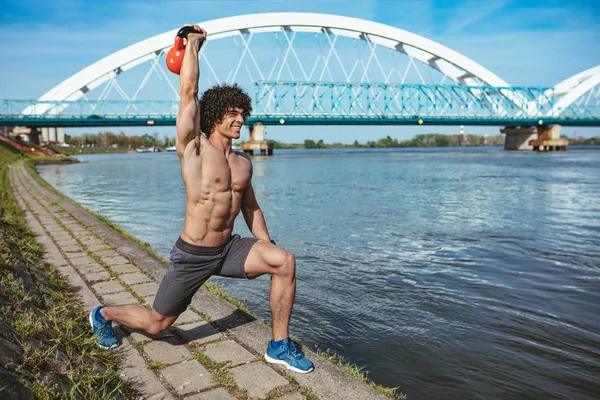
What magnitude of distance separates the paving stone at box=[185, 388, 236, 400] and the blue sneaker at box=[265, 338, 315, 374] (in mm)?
440

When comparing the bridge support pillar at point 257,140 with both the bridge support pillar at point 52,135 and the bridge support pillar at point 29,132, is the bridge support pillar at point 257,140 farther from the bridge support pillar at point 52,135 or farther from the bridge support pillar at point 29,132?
the bridge support pillar at point 52,135

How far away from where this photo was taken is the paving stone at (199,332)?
11.9 ft

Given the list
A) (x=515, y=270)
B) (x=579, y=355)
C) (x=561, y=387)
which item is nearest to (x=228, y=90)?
(x=561, y=387)

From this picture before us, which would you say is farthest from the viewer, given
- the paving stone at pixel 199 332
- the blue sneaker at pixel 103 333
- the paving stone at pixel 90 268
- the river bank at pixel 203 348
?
the paving stone at pixel 90 268

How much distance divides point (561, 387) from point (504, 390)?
1.48 feet

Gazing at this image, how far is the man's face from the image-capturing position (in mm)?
3193

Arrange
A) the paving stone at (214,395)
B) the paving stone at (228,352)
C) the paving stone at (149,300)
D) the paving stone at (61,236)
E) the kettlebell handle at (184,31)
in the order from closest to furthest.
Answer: the paving stone at (214,395)
the kettlebell handle at (184,31)
the paving stone at (228,352)
the paving stone at (149,300)
the paving stone at (61,236)

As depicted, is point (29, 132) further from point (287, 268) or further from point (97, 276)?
point (287, 268)

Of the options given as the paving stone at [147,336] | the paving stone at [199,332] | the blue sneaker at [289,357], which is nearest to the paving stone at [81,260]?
the paving stone at [147,336]

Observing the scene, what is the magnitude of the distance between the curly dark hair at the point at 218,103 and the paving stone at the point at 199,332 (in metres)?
1.55

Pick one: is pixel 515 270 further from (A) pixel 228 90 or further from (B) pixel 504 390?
(A) pixel 228 90

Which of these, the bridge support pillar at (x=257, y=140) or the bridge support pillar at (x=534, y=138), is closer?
the bridge support pillar at (x=257, y=140)

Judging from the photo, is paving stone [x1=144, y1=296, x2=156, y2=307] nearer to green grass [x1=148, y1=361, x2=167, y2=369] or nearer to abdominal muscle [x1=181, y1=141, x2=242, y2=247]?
green grass [x1=148, y1=361, x2=167, y2=369]

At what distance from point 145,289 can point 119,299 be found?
1.16ft
